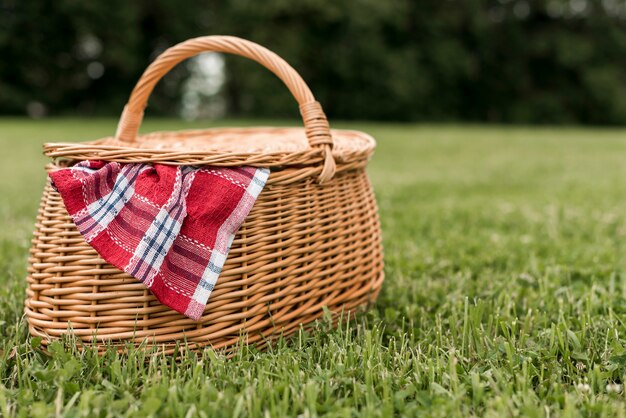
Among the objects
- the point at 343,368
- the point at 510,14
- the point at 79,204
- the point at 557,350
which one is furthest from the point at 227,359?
the point at 510,14

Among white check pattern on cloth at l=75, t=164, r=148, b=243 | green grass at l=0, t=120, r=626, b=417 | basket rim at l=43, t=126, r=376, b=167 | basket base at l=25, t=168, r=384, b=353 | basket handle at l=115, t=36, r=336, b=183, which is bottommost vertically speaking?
green grass at l=0, t=120, r=626, b=417

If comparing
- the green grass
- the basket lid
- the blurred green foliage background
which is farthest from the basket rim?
the blurred green foliage background

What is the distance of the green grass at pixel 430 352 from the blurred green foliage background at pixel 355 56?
2003 centimetres

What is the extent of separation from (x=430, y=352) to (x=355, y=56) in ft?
76.8

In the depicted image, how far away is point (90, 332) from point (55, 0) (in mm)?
23365

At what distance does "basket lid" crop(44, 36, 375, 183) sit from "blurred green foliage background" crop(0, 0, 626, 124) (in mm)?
20453

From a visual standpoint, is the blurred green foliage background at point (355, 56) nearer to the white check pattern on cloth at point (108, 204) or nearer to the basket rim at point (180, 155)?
the basket rim at point (180, 155)

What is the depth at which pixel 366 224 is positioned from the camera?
2.07 m

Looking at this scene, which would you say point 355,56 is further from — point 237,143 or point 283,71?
point 283,71

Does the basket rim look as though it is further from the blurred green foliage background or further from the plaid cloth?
the blurred green foliage background

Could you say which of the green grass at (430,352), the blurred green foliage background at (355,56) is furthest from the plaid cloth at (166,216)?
the blurred green foliage background at (355,56)

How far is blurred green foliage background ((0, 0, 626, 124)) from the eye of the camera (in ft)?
72.0

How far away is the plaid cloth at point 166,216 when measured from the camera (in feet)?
5.05

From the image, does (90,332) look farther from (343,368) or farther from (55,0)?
(55,0)
